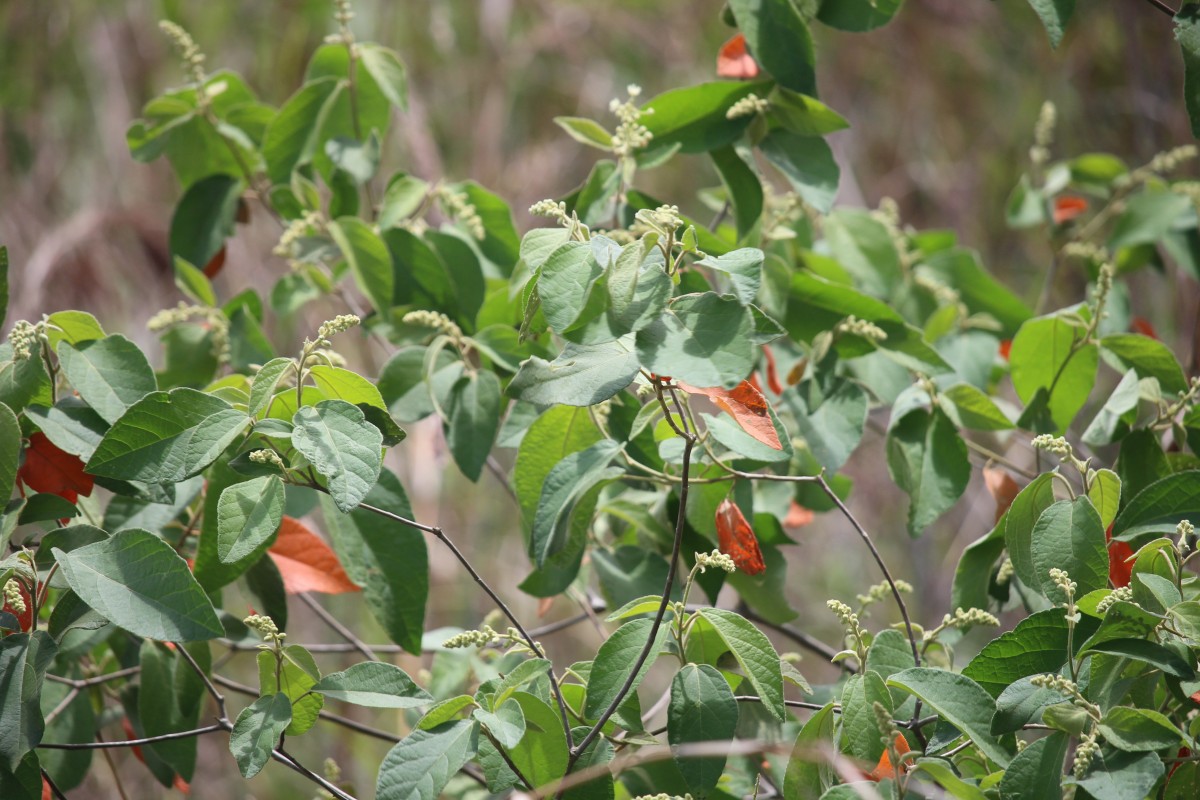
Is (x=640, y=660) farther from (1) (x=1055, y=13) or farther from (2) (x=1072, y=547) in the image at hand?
(1) (x=1055, y=13)

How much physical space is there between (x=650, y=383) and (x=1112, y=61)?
2267 millimetres

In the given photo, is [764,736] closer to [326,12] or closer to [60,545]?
[60,545]

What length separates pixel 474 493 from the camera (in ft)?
9.02

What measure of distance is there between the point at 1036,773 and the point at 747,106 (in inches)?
19.9

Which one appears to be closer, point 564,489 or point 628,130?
point 564,489

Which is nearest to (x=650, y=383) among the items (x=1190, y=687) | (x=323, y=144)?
(x=1190, y=687)

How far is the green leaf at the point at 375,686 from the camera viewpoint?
581mm

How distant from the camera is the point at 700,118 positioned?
809mm

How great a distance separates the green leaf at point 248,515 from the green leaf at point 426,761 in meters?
0.14

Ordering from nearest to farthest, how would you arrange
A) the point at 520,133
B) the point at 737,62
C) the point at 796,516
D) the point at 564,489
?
the point at 564,489 < the point at 737,62 < the point at 796,516 < the point at 520,133

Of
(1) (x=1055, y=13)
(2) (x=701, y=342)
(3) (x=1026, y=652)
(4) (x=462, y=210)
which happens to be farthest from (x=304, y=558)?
(1) (x=1055, y=13)

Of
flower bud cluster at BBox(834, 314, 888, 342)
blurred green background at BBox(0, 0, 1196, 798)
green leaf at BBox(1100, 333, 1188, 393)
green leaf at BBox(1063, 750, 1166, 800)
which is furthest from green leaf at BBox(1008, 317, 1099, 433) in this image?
blurred green background at BBox(0, 0, 1196, 798)

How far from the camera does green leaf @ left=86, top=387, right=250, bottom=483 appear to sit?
580 millimetres

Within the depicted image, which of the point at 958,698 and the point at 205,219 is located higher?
the point at 205,219
